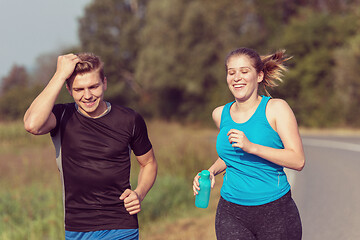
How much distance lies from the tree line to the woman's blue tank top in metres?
26.3

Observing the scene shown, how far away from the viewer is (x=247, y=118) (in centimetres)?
340

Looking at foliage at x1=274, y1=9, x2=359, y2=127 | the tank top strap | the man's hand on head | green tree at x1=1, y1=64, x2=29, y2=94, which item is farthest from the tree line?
the man's hand on head

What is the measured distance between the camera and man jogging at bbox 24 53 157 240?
10.3 ft

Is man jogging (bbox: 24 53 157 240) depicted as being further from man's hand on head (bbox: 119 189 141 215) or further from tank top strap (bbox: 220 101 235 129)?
tank top strap (bbox: 220 101 235 129)

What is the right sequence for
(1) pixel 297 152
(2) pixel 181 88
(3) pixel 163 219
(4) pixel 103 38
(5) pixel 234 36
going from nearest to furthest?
(1) pixel 297 152
(3) pixel 163 219
(5) pixel 234 36
(2) pixel 181 88
(4) pixel 103 38

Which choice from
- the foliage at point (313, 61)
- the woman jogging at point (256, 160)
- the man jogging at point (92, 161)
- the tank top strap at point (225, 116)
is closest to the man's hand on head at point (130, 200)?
the man jogging at point (92, 161)

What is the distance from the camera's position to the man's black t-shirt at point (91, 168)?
3.18m

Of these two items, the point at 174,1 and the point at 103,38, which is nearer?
the point at 174,1

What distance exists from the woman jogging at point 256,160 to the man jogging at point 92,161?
633 millimetres

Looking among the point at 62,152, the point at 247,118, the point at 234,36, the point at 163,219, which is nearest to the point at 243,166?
the point at 247,118

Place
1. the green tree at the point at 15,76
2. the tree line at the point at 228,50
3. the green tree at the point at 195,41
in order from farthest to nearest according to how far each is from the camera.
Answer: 1. the green tree at the point at 15,76
2. the green tree at the point at 195,41
3. the tree line at the point at 228,50

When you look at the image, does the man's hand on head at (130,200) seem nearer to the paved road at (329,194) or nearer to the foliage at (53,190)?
the foliage at (53,190)

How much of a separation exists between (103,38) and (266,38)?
62.2 feet

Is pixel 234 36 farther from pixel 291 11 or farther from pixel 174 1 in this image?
pixel 291 11
